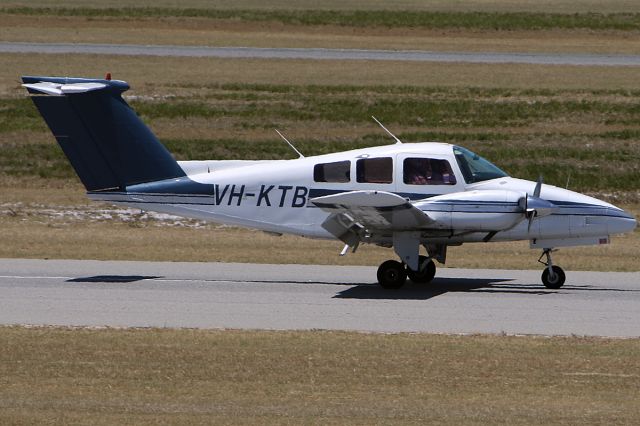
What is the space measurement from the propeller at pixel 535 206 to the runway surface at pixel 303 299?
1.19 m

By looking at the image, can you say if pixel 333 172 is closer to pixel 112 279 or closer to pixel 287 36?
pixel 112 279

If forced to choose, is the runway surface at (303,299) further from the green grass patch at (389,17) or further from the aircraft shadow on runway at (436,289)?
the green grass patch at (389,17)

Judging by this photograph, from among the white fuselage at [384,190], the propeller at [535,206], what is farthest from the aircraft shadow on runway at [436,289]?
the propeller at [535,206]

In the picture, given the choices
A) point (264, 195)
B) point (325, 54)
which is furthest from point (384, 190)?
point (325, 54)

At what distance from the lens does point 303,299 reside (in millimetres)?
17281

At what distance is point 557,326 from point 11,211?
15.5 metres

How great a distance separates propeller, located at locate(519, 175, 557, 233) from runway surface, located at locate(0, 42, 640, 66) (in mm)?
34025

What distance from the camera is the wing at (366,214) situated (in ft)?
→ 55.7

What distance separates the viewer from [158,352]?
539 inches

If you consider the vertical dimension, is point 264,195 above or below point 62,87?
below

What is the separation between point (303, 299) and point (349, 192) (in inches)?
67.5

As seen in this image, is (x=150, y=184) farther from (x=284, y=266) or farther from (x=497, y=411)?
(x=497, y=411)

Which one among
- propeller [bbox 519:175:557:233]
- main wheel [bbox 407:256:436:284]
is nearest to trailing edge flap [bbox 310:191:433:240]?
main wheel [bbox 407:256:436:284]

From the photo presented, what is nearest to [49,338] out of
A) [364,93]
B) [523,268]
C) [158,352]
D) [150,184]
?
[158,352]
